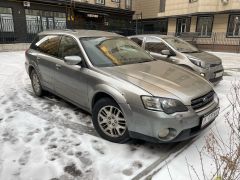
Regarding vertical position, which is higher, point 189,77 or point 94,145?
point 189,77

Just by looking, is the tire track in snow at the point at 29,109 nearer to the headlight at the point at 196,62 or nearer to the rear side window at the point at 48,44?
the rear side window at the point at 48,44

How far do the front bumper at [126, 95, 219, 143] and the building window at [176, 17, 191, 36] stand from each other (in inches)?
745

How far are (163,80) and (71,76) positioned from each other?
1.60m

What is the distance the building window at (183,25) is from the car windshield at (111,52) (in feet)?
57.5

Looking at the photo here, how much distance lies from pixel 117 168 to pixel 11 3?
1800cm

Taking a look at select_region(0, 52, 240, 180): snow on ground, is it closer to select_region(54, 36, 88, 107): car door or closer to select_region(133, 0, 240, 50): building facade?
select_region(54, 36, 88, 107): car door

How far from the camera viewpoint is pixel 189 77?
3342 mm

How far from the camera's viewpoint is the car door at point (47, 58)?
14.1ft

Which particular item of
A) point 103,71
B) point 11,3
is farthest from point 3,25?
point 103,71

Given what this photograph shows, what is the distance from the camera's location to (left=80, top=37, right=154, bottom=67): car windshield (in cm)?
348

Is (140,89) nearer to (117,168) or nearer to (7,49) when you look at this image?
(117,168)

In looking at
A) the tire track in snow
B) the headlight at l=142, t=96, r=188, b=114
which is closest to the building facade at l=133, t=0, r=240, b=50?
the tire track in snow

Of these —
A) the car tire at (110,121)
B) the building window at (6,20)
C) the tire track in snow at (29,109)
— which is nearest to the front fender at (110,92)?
the car tire at (110,121)

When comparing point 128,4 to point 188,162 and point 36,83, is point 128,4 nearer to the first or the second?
point 36,83
